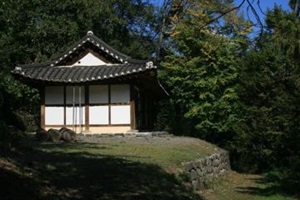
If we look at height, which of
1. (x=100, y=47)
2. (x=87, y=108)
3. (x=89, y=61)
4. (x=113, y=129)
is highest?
(x=100, y=47)

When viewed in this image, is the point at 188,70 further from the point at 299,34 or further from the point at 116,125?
the point at 299,34

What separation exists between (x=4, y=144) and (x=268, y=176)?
17.1m

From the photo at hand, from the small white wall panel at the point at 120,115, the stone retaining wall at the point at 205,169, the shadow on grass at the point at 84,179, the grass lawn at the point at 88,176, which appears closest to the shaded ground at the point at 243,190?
the stone retaining wall at the point at 205,169

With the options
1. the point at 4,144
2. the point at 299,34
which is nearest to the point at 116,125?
the point at 299,34

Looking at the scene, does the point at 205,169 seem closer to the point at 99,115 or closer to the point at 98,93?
the point at 99,115

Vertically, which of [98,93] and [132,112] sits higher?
[98,93]

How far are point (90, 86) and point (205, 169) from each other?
10180mm

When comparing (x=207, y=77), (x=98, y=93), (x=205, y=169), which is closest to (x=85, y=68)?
(x=98, y=93)

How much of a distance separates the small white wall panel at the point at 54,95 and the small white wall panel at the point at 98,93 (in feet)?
5.81

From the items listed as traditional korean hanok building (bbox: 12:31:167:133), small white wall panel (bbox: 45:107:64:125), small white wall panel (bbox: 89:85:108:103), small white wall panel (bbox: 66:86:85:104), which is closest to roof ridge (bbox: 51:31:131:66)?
traditional korean hanok building (bbox: 12:31:167:133)

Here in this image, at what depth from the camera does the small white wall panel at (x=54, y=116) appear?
1138 inches

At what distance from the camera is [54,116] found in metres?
29.0

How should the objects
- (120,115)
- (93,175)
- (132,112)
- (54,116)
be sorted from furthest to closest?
(54,116) < (120,115) < (132,112) < (93,175)

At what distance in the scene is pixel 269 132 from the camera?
22.8 meters
